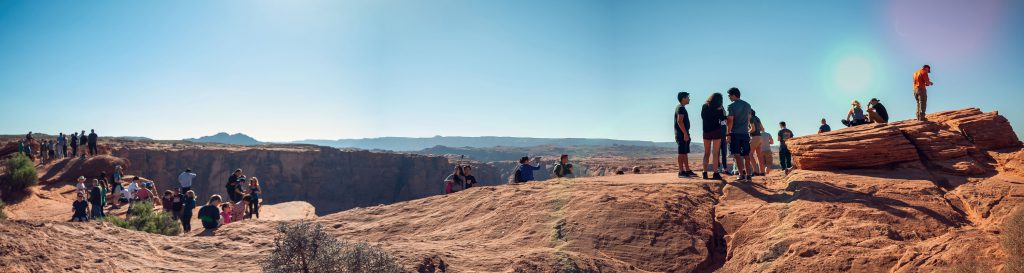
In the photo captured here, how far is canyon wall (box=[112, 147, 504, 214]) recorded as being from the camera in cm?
4794

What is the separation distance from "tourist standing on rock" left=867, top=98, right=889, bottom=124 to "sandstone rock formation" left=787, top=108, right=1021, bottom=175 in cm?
163

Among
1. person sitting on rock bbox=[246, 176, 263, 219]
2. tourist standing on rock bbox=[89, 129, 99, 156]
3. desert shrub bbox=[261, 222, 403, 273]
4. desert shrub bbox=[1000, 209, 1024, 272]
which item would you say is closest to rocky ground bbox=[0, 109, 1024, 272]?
desert shrub bbox=[1000, 209, 1024, 272]

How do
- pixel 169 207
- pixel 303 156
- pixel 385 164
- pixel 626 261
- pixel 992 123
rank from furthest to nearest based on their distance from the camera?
pixel 385 164 → pixel 303 156 → pixel 169 207 → pixel 992 123 → pixel 626 261

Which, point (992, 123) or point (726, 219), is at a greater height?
point (992, 123)

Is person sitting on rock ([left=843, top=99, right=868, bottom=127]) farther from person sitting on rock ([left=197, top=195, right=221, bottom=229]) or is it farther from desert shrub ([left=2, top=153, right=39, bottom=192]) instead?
desert shrub ([left=2, top=153, right=39, bottom=192])

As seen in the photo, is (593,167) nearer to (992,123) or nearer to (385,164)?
(385,164)

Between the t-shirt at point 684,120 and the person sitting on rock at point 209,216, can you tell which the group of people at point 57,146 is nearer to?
the person sitting on rock at point 209,216

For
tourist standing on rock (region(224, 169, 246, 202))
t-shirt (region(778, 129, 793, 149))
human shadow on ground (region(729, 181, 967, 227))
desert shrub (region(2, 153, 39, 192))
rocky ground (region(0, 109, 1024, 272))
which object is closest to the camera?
rocky ground (region(0, 109, 1024, 272))

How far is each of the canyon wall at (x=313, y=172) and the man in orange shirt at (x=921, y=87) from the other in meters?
52.8

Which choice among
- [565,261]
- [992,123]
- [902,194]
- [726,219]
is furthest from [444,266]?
[992,123]

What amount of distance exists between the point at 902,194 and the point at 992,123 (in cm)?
359

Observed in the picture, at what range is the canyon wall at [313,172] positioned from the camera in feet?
157

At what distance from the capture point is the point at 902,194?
22.3ft

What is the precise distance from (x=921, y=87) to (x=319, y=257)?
12.3 meters
